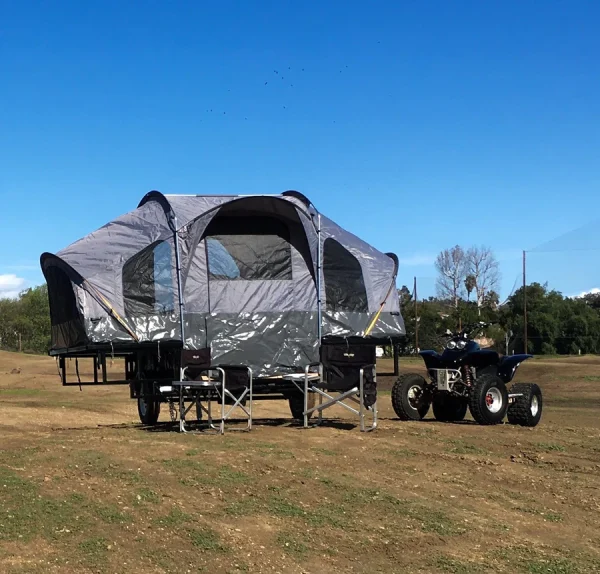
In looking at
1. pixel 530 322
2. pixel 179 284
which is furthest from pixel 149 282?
pixel 530 322

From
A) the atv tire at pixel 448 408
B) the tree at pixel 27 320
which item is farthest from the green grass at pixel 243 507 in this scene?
the tree at pixel 27 320

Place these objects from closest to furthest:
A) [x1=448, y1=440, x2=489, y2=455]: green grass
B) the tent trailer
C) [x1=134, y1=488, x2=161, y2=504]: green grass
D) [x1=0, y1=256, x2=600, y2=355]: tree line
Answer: [x1=134, y1=488, x2=161, y2=504]: green grass, [x1=448, y1=440, x2=489, y2=455]: green grass, the tent trailer, [x1=0, y1=256, x2=600, y2=355]: tree line

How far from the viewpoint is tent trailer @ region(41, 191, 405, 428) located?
12367mm

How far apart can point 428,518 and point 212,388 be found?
18.2 feet

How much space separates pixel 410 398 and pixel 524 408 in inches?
69.4

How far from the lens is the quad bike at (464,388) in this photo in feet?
44.8

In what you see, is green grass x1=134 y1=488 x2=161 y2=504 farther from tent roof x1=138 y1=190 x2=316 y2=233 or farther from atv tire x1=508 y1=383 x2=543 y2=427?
atv tire x1=508 y1=383 x2=543 y2=427

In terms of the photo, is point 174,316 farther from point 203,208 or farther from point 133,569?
point 133,569

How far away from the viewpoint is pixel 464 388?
14.2m

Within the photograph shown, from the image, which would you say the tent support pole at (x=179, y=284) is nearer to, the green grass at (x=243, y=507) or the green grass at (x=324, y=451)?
the green grass at (x=324, y=451)

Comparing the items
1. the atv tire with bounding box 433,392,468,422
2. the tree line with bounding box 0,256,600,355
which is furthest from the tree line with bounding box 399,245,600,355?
the atv tire with bounding box 433,392,468,422

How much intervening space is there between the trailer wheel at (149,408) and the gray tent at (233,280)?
1.38 metres

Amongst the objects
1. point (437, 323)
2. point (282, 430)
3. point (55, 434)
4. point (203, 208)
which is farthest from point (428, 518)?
point (437, 323)

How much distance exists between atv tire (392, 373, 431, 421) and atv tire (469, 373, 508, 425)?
1.05 meters
